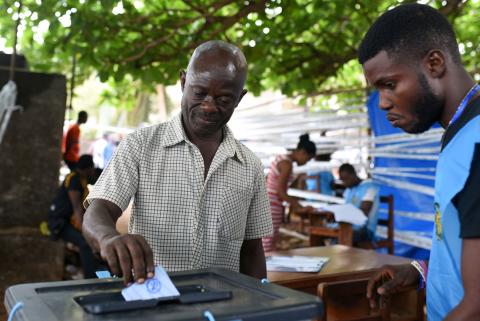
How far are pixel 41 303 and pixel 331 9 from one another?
4831 millimetres

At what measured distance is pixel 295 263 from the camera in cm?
353

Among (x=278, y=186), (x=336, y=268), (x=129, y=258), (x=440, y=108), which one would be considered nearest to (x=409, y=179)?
(x=278, y=186)

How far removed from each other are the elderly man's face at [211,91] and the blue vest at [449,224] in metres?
0.74

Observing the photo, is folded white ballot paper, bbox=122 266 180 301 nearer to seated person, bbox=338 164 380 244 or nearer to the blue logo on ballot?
the blue logo on ballot

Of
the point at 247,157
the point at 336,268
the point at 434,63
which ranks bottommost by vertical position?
the point at 336,268

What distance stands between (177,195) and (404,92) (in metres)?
0.78

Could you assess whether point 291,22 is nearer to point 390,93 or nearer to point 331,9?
point 331,9

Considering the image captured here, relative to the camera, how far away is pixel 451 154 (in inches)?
50.3

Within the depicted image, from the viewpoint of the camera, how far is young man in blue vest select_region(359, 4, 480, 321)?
4.02 ft

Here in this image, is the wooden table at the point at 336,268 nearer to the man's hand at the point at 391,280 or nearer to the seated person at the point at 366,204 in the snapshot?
the man's hand at the point at 391,280

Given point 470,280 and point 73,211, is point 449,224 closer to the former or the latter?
point 470,280

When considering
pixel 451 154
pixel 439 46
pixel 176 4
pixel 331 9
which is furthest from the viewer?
pixel 176 4

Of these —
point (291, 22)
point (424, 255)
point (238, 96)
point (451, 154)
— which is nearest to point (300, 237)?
point (424, 255)

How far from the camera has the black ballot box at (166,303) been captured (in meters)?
1.08
